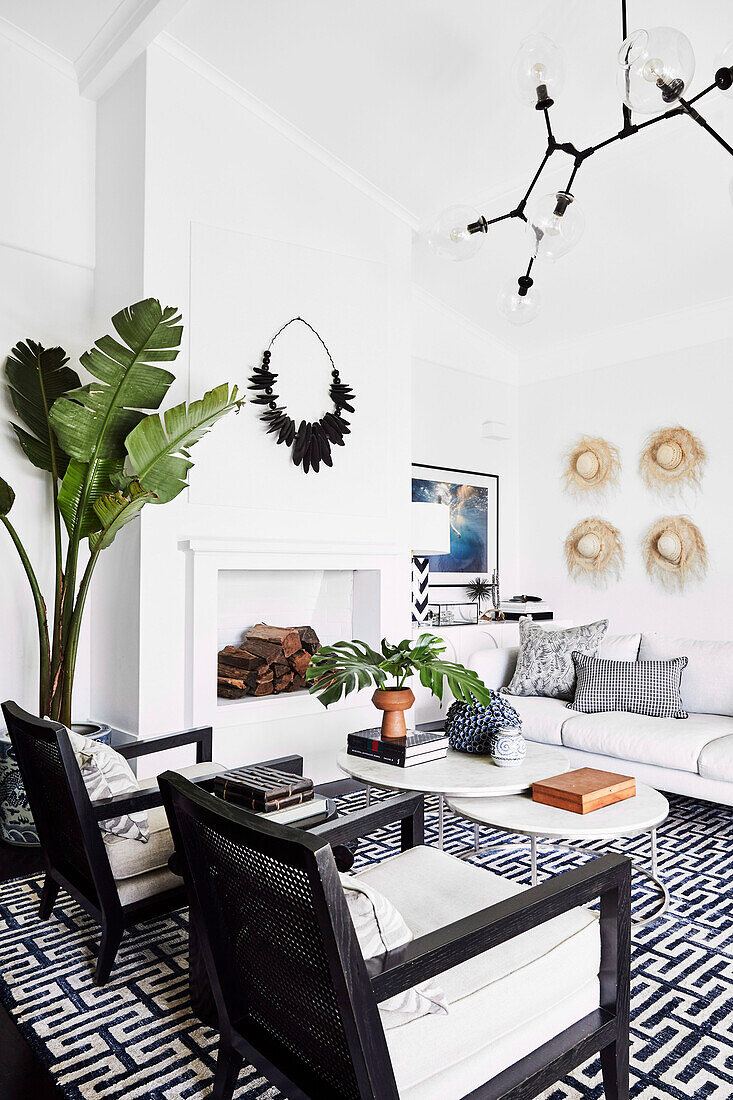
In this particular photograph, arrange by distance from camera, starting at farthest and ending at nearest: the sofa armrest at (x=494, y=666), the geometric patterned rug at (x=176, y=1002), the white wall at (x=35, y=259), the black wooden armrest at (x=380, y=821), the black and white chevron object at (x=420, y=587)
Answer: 1. the black and white chevron object at (x=420, y=587)
2. the sofa armrest at (x=494, y=666)
3. the white wall at (x=35, y=259)
4. the black wooden armrest at (x=380, y=821)
5. the geometric patterned rug at (x=176, y=1002)

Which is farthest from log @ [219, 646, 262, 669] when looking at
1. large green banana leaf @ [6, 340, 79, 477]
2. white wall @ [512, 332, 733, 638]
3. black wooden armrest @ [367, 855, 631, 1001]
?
white wall @ [512, 332, 733, 638]

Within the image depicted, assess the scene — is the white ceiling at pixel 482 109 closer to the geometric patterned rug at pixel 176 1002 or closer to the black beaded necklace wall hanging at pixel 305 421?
the black beaded necklace wall hanging at pixel 305 421

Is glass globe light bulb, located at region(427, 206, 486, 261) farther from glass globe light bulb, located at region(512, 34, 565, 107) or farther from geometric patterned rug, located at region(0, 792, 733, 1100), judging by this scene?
geometric patterned rug, located at region(0, 792, 733, 1100)

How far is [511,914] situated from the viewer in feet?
4.66

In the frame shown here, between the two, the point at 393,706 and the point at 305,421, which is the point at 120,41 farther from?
the point at 393,706

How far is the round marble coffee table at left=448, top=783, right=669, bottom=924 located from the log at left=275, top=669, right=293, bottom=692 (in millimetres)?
1581

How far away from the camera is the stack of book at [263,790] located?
79.6 inches

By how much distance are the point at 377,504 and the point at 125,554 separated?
1.47 metres

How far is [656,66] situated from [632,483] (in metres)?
3.91

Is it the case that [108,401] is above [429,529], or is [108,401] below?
above

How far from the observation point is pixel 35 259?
373 centimetres

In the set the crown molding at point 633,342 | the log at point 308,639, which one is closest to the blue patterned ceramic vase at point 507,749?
the log at point 308,639

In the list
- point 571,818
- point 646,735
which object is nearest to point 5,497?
point 571,818

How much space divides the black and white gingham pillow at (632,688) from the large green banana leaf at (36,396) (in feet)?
9.12
